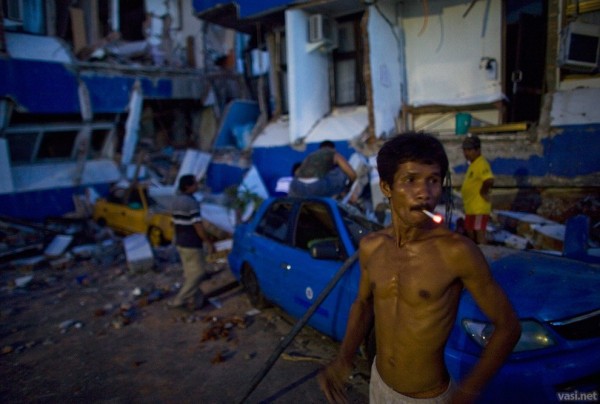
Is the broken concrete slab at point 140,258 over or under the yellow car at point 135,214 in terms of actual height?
under

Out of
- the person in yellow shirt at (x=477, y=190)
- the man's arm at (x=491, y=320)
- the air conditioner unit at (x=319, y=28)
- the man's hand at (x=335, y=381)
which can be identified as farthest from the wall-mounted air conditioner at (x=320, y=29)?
the man's arm at (x=491, y=320)

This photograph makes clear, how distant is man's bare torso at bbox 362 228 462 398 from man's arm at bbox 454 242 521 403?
7 centimetres

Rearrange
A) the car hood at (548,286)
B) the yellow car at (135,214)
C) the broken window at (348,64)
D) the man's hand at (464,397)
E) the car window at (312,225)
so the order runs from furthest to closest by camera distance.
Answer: the broken window at (348,64), the yellow car at (135,214), the car window at (312,225), the car hood at (548,286), the man's hand at (464,397)

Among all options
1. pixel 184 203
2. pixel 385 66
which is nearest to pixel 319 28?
pixel 385 66

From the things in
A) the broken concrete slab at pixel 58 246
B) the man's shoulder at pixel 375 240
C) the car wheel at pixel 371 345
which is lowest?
the broken concrete slab at pixel 58 246

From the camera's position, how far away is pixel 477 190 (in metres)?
5.19

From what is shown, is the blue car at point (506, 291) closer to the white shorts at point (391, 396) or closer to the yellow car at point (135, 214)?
the white shorts at point (391, 396)

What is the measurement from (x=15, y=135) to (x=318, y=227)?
32.2ft

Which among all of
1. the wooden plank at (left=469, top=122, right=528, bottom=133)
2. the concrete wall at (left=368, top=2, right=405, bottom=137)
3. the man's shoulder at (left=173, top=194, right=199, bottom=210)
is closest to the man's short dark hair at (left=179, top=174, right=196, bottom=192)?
the man's shoulder at (left=173, top=194, right=199, bottom=210)

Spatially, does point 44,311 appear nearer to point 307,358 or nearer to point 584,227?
point 307,358

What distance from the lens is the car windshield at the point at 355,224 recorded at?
13.2ft

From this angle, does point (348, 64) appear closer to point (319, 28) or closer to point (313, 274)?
point (319, 28)

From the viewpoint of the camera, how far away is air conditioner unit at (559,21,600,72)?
6.40 metres

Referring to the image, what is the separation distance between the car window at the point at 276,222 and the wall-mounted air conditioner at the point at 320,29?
571cm
